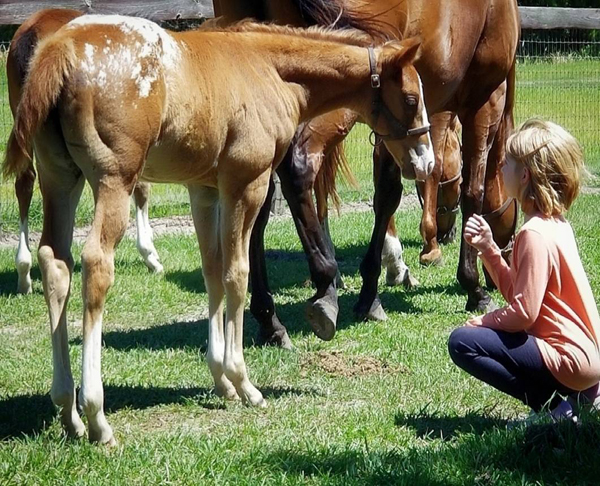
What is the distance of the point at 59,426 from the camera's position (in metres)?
4.54

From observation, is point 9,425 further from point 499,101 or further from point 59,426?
point 499,101

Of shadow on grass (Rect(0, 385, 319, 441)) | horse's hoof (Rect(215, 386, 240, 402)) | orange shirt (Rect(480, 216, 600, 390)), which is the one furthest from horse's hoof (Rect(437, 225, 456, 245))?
orange shirt (Rect(480, 216, 600, 390))

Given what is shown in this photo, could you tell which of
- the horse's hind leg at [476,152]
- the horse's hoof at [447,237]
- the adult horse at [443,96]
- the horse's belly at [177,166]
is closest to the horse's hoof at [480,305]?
the adult horse at [443,96]

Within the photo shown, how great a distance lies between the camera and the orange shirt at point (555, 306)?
4.23 meters

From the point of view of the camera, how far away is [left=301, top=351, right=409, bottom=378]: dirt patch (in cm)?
570

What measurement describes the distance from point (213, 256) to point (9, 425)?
4.64ft

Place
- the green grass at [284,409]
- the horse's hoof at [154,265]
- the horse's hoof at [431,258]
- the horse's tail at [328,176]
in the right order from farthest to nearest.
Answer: the horse's hoof at [431,258] < the horse's hoof at [154,265] < the horse's tail at [328,176] < the green grass at [284,409]

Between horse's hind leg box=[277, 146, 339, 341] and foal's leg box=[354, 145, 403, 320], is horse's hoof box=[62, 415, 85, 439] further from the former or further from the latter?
foal's leg box=[354, 145, 403, 320]

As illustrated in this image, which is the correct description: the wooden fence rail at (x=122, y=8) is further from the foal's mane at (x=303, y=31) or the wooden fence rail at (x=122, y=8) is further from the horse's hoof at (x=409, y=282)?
the foal's mane at (x=303, y=31)

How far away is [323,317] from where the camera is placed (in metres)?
5.87

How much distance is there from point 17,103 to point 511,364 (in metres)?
4.09

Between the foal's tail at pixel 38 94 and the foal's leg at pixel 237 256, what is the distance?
1.07 m

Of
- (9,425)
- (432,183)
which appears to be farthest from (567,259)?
(432,183)

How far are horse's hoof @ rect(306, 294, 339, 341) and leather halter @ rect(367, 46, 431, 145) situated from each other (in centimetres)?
109
